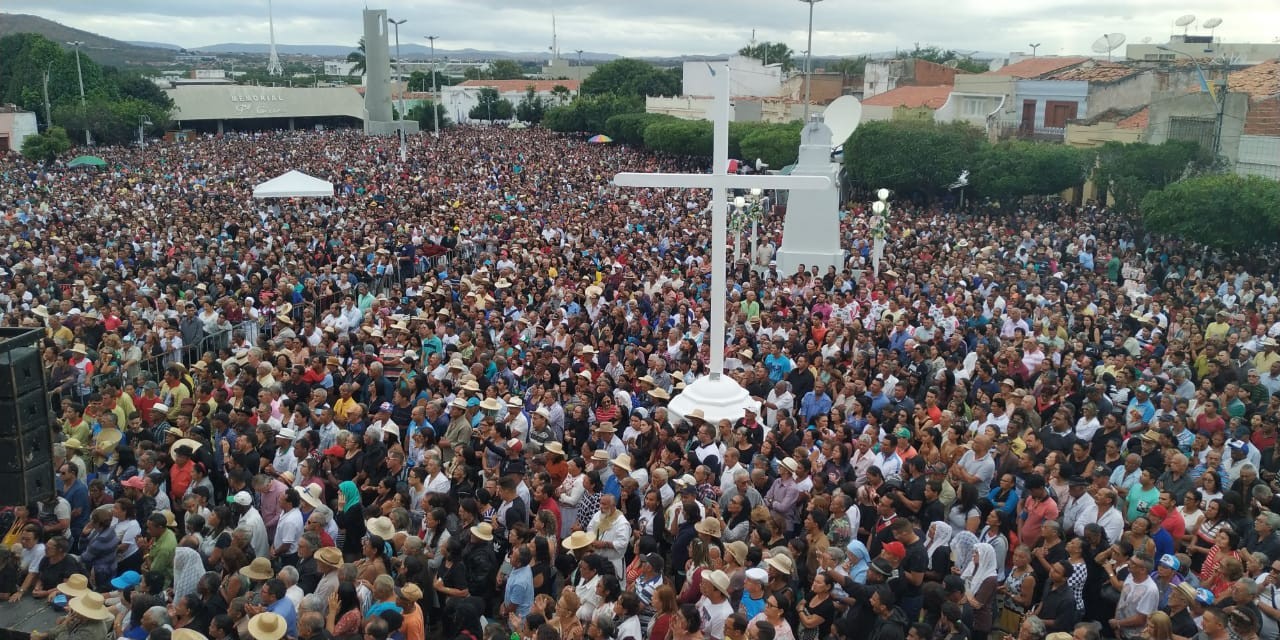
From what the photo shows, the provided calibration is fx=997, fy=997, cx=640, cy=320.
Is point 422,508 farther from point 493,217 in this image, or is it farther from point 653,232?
point 493,217

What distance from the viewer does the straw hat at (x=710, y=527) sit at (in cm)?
632

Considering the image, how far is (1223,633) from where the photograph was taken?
5230 mm

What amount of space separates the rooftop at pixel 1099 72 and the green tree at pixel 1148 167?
486 inches

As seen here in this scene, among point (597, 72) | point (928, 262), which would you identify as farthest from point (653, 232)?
point (597, 72)

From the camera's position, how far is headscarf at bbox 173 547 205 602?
619cm

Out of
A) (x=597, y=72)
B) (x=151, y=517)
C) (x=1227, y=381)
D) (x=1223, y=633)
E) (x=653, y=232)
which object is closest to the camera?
(x=1223, y=633)

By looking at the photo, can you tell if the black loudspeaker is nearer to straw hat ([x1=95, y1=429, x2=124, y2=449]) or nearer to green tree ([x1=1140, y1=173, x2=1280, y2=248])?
Result: straw hat ([x1=95, y1=429, x2=124, y2=449])

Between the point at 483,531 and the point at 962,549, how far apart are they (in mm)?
3109

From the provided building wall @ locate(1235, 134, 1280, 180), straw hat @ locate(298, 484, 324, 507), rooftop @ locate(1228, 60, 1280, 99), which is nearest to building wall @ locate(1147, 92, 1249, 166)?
building wall @ locate(1235, 134, 1280, 180)

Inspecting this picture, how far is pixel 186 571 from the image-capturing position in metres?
6.20

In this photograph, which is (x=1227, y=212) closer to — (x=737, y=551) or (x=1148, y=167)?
(x=1148, y=167)

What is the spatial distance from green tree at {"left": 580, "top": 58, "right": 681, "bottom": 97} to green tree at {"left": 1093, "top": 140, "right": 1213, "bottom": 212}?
179 ft

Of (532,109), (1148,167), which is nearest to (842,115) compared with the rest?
(1148,167)

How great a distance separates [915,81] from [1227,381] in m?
50.3
